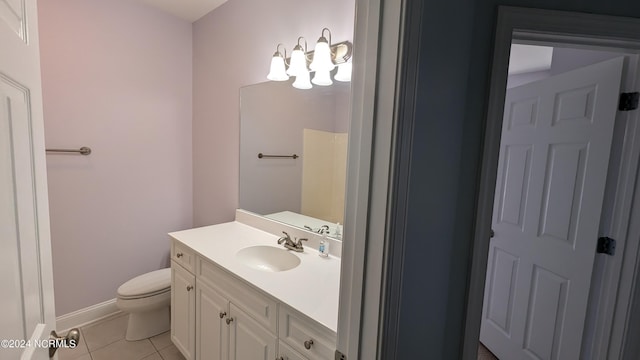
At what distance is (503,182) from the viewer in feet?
6.76

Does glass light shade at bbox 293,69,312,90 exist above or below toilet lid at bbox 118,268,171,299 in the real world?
above

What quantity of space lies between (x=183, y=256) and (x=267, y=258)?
0.53 meters

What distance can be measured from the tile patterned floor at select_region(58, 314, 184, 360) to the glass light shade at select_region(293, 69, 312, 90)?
6.57ft

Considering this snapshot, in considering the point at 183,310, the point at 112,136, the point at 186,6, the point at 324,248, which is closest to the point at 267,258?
the point at 324,248

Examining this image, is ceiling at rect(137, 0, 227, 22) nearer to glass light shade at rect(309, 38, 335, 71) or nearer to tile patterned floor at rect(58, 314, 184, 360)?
glass light shade at rect(309, 38, 335, 71)

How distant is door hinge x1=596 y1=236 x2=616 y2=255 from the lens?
1270 mm

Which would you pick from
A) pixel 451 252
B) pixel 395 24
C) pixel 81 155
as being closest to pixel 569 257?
pixel 451 252

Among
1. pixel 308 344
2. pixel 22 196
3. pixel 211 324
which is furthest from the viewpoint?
pixel 211 324

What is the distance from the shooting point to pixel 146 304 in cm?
201

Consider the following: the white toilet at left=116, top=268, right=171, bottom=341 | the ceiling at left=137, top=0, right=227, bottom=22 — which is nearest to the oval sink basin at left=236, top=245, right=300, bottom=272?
the white toilet at left=116, top=268, right=171, bottom=341

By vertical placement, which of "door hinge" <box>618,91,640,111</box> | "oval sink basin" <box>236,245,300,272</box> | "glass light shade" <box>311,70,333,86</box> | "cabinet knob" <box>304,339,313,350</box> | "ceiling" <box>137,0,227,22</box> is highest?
Answer: "ceiling" <box>137,0,227,22</box>

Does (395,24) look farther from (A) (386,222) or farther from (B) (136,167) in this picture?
(B) (136,167)

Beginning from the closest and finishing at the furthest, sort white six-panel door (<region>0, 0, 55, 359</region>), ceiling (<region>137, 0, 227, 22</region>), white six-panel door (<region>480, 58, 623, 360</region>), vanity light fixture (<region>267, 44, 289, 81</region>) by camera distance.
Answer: white six-panel door (<region>0, 0, 55, 359</region>), white six-panel door (<region>480, 58, 623, 360</region>), vanity light fixture (<region>267, 44, 289, 81</region>), ceiling (<region>137, 0, 227, 22</region>)

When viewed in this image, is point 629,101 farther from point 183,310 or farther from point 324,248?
point 183,310
